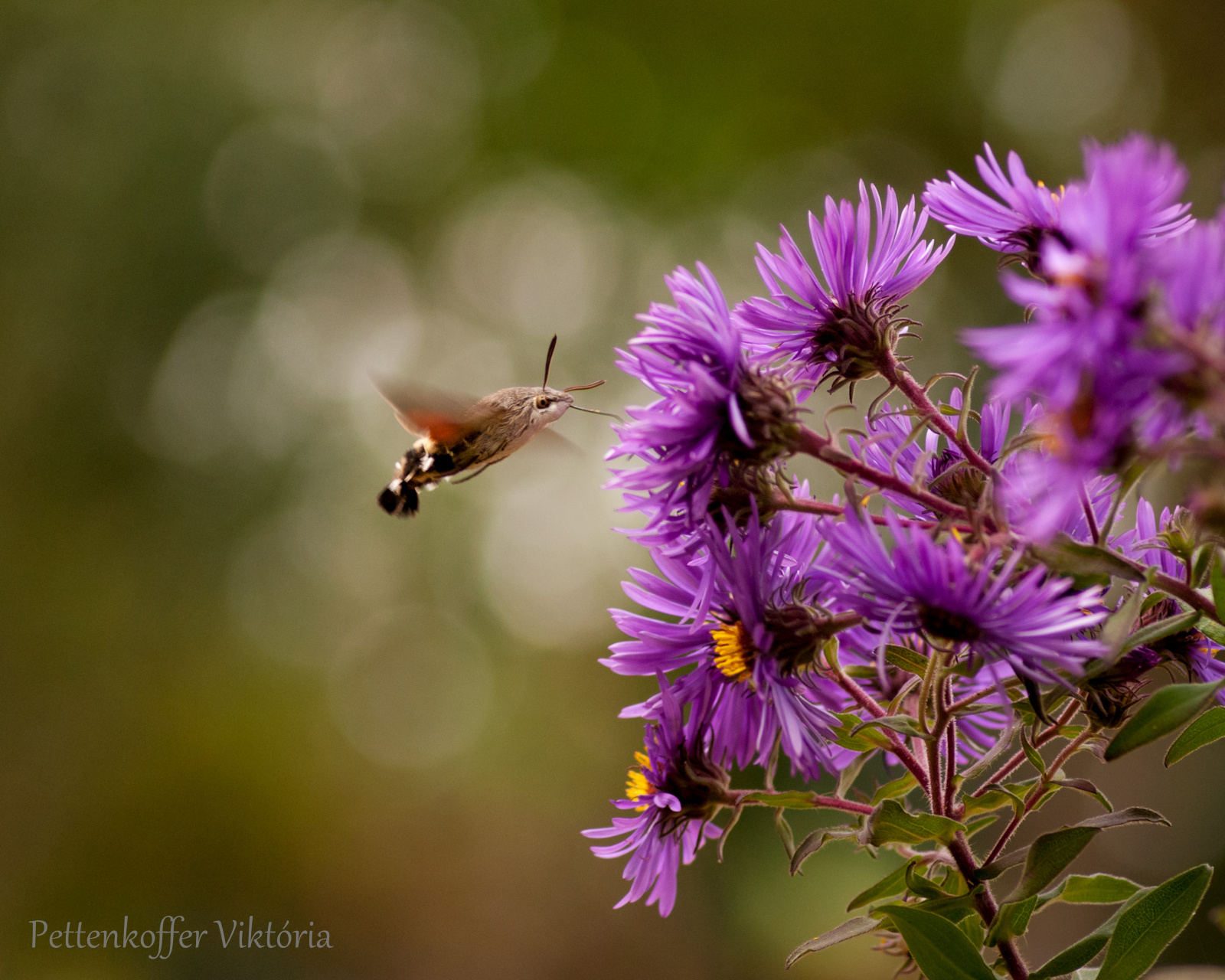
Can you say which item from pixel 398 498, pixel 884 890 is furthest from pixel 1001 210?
pixel 398 498

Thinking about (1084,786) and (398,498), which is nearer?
(1084,786)

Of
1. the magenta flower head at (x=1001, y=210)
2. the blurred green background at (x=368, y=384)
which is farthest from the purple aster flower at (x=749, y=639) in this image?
the blurred green background at (x=368, y=384)

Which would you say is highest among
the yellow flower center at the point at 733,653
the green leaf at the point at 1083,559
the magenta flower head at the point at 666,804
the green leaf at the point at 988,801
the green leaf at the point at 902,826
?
the yellow flower center at the point at 733,653

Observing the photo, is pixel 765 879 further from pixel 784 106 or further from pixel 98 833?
pixel 784 106

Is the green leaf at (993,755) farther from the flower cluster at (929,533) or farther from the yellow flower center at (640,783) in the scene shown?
the yellow flower center at (640,783)

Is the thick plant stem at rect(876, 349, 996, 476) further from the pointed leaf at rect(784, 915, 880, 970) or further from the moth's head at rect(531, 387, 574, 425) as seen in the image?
the moth's head at rect(531, 387, 574, 425)

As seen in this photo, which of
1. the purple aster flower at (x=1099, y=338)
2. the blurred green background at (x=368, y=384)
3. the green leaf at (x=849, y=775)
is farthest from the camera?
the blurred green background at (x=368, y=384)

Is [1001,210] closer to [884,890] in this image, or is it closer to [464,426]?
[884,890]
